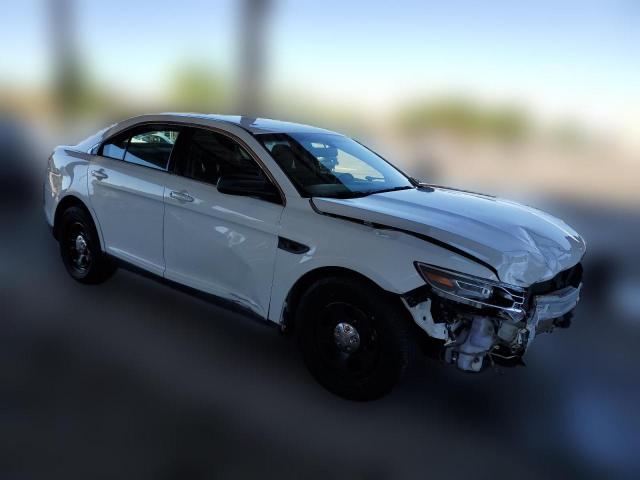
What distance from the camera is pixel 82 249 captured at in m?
4.77

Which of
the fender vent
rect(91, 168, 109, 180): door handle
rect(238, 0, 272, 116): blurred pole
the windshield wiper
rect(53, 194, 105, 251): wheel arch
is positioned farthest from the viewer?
rect(238, 0, 272, 116): blurred pole

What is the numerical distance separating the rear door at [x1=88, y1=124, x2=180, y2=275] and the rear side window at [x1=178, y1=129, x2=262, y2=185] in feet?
0.64

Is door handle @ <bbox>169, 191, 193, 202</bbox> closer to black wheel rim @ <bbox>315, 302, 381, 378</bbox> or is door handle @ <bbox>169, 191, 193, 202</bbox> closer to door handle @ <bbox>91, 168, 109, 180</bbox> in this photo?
door handle @ <bbox>91, 168, 109, 180</bbox>

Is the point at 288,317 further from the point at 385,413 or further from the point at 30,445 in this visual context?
the point at 30,445

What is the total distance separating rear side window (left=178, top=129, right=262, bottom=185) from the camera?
364 centimetres

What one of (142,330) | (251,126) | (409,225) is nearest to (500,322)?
(409,225)

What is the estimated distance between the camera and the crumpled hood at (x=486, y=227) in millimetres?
2873

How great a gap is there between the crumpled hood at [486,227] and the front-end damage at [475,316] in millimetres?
123

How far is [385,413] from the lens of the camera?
3.06 m

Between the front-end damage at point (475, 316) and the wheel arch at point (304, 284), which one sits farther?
the wheel arch at point (304, 284)

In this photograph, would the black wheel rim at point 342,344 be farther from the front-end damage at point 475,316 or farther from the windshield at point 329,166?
the windshield at point 329,166

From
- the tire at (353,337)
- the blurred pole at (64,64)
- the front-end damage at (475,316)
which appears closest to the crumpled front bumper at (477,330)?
the front-end damage at (475,316)

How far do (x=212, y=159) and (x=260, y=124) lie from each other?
0.51 metres

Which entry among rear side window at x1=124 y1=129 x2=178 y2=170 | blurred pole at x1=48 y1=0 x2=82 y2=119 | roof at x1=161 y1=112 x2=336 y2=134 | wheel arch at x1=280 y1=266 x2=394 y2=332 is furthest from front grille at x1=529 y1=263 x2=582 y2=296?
blurred pole at x1=48 y1=0 x2=82 y2=119
